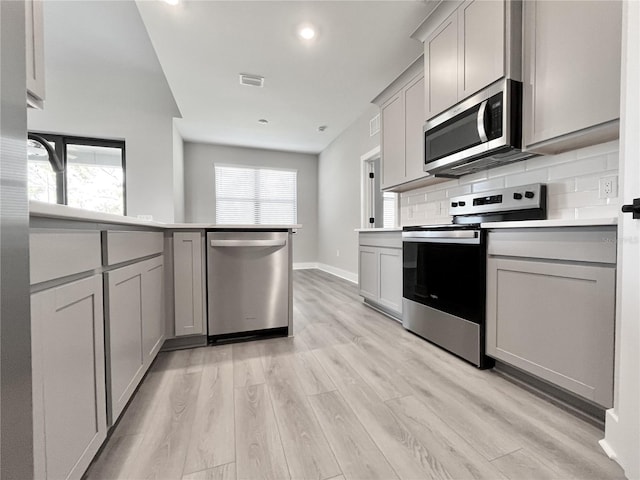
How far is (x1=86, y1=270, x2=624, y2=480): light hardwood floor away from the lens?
100cm

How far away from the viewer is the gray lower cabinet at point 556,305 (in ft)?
3.88

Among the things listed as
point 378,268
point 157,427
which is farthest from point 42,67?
point 378,268

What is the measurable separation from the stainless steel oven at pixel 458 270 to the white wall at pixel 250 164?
444 cm

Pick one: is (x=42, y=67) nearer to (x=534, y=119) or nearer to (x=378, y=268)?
(x=534, y=119)

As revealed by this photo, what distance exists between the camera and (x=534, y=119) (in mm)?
1677

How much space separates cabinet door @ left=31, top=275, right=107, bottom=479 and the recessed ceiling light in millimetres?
2689

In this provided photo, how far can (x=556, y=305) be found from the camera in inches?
53.3

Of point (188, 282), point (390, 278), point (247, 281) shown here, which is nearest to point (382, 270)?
point (390, 278)

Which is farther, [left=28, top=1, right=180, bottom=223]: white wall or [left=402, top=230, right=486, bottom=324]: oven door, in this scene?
[left=28, top=1, right=180, bottom=223]: white wall

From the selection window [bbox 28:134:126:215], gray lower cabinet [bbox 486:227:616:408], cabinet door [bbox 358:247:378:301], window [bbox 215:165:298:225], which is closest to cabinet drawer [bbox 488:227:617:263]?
gray lower cabinet [bbox 486:227:616:408]

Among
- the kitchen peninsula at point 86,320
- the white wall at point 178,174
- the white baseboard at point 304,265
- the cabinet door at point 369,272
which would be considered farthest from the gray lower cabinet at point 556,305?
the white baseboard at point 304,265

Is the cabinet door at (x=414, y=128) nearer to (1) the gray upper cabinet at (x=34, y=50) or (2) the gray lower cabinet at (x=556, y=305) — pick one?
(2) the gray lower cabinet at (x=556, y=305)

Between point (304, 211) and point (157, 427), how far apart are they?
5.83m

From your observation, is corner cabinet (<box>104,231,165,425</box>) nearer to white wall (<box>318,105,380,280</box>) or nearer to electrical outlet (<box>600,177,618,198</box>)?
electrical outlet (<box>600,177,618,198</box>)
